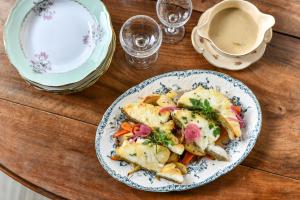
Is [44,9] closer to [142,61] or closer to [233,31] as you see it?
[142,61]

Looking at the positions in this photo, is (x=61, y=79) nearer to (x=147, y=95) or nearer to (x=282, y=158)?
→ (x=147, y=95)

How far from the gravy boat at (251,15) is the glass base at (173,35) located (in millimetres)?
74

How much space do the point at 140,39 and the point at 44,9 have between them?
0.94 ft

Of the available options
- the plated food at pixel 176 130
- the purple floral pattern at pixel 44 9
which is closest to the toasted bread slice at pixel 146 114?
the plated food at pixel 176 130

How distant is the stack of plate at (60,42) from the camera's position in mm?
1327

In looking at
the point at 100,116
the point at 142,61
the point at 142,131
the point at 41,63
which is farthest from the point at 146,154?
the point at 41,63

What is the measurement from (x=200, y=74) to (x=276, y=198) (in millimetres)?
390

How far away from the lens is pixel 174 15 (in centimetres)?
141

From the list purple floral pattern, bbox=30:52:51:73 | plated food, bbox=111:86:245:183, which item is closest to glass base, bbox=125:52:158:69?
plated food, bbox=111:86:245:183

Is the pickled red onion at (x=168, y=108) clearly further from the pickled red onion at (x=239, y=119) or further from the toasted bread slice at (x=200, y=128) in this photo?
the pickled red onion at (x=239, y=119)

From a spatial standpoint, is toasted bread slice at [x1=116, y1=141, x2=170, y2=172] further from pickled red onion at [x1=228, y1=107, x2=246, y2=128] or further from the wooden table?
pickled red onion at [x1=228, y1=107, x2=246, y2=128]

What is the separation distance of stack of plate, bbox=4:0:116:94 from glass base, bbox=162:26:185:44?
0.51ft

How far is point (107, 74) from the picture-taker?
1.38 m

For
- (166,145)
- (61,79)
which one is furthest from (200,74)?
(61,79)
